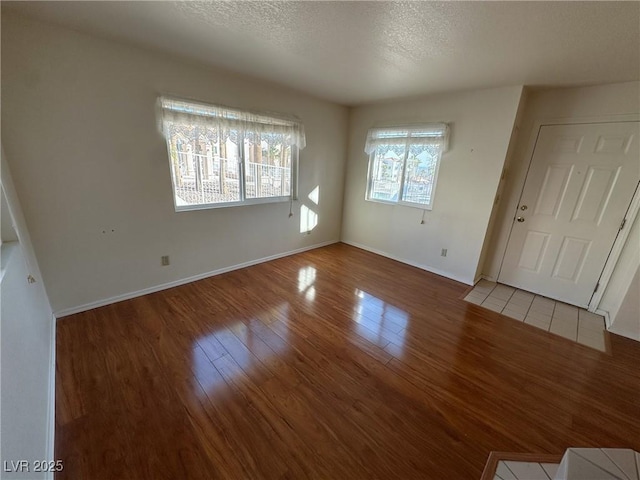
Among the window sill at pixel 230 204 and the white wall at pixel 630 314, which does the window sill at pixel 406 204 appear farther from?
the white wall at pixel 630 314

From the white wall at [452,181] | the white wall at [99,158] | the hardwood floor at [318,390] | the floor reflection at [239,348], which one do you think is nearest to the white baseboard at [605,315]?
the hardwood floor at [318,390]

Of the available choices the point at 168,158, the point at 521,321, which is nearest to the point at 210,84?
the point at 168,158

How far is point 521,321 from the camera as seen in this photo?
8.70 feet

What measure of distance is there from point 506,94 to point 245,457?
3.87 meters

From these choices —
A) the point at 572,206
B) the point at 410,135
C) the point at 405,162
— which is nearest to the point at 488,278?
the point at 572,206

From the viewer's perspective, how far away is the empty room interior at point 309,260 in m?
1.42

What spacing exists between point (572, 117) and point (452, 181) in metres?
1.25

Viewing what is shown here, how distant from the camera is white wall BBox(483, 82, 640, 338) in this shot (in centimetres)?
247

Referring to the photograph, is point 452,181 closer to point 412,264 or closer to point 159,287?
point 412,264

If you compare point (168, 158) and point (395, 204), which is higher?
point (168, 158)

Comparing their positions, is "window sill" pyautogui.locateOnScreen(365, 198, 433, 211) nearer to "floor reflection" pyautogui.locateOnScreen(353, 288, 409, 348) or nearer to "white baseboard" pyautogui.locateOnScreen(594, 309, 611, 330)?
"floor reflection" pyautogui.locateOnScreen(353, 288, 409, 348)

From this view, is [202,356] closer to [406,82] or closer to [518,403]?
[518,403]

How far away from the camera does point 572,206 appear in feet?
9.36

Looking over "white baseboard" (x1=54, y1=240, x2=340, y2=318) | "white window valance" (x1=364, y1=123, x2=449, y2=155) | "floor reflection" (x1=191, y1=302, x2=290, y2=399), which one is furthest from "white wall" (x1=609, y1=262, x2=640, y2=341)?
"white baseboard" (x1=54, y1=240, x2=340, y2=318)
